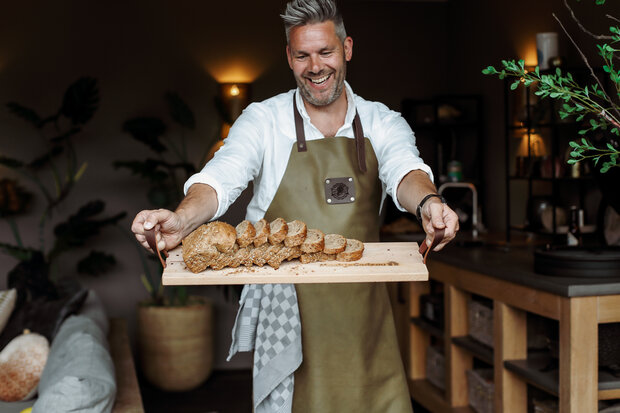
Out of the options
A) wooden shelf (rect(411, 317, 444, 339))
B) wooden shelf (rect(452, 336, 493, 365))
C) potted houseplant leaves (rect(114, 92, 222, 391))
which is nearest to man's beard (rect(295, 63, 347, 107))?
wooden shelf (rect(452, 336, 493, 365))

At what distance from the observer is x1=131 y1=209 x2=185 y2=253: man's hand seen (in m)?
1.46

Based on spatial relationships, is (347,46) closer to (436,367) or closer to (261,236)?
(261,236)

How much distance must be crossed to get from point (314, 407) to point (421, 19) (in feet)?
14.7

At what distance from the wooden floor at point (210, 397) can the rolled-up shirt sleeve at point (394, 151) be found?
261 centimetres

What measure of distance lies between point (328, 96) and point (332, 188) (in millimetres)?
273

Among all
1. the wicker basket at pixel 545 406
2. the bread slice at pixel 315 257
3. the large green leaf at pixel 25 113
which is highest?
the large green leaf at pixel 25 113

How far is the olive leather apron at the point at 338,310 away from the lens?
2.08 metres

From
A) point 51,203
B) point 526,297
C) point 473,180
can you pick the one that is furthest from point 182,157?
point 526,297

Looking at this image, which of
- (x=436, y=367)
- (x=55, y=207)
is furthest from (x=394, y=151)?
(x=55, y=207)

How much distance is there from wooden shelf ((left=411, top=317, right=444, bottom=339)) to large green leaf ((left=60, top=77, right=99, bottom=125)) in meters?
2.65

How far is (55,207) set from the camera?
540 cm

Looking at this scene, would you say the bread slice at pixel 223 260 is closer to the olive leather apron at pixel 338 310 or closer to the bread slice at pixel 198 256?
the bread slice at pixel 198 256

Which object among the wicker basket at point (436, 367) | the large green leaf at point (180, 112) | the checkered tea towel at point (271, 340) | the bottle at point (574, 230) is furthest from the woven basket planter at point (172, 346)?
the checkered tea towel at point (271, 340)

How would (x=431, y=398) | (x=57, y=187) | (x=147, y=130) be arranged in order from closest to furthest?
(x=431, y=398) < (x=147, y=130) < (x=57, y=187)
